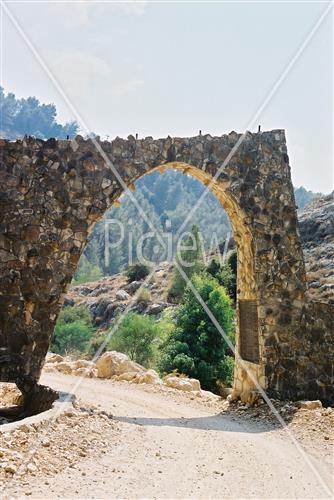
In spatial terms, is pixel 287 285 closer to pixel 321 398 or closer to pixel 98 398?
pixel 321 398

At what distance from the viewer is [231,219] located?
30.3ft

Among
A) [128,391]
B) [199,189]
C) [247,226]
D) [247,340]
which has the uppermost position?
[199,189]

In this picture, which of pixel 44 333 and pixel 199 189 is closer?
pixel 44 333

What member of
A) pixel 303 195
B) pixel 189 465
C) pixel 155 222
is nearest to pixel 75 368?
pixel 189 465

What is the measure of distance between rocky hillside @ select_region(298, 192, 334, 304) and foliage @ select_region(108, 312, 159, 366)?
7.51 meters

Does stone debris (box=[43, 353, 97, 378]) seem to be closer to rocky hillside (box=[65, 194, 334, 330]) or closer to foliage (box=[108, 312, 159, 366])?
rocky hillside (box=[65, 194, 334, 330])

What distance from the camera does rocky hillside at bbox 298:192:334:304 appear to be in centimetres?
1748

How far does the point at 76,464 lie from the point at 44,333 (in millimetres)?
3014

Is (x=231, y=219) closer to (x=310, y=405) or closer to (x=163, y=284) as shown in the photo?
(x=310, y=405)

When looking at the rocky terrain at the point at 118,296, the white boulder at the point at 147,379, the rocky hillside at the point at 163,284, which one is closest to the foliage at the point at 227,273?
the rocky hillside at the point at 163,284

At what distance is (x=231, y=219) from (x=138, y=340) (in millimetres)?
13893

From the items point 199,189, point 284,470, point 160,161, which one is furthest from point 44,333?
point 199,189

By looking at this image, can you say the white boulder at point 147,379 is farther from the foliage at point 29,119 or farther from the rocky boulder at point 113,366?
the foliage at point 29,119

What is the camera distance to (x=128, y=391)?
9.15 metres
